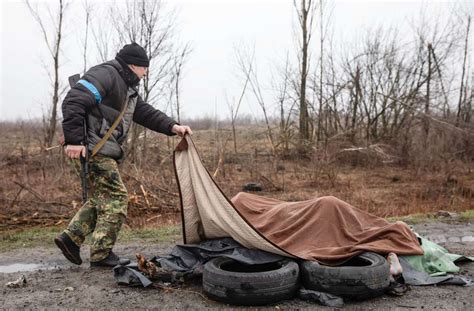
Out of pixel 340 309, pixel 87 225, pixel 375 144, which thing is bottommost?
pixel 340 309

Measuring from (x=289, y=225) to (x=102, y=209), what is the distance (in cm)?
188

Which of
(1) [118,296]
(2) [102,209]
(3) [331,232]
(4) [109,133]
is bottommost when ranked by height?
(1) [118,296]

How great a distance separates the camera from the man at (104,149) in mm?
4613

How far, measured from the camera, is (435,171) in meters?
14.9

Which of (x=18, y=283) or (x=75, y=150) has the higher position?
(x=75, y=150)

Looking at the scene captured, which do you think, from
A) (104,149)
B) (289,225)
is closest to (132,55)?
(104,149)

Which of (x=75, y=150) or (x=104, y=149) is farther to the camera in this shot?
(x=104, y=149)

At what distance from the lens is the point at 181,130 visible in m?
4.94

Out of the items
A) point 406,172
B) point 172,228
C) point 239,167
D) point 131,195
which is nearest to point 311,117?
point 406,172

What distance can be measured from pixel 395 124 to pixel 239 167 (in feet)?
23.4

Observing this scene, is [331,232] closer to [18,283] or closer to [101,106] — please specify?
[101,106]

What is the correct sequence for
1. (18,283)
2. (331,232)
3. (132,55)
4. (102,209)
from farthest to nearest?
(132,55)
(102,209)
(331,232)
(18,283)

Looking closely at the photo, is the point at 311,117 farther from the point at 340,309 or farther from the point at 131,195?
the point at 340,309

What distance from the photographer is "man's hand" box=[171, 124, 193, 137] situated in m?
4.89
